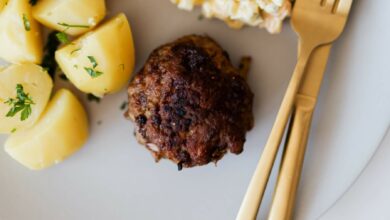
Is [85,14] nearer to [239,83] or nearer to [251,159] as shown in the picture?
[239,83]

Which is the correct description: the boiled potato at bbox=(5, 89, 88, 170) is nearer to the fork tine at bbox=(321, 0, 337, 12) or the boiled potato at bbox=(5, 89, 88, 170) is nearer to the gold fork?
the gold fork

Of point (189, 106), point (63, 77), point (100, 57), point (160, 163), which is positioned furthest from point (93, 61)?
point (160, 163)

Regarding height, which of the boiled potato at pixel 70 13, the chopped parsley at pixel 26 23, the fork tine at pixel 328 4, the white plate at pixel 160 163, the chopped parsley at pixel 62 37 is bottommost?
the white plate at pixel 160 163

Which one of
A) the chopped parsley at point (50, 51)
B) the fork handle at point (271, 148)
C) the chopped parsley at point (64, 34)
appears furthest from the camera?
the chopped parsley at point (50, 51)

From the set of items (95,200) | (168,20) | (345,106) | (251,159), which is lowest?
(95,200)

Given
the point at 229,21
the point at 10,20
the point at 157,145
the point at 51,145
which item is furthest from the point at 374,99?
the point at 10,20

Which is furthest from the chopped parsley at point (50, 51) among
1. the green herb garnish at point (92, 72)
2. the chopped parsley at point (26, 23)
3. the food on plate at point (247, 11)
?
the food on plate at point (247, 11)

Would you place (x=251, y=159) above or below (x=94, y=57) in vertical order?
below

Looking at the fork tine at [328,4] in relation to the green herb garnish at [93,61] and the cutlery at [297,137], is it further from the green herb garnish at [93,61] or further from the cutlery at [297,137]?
the green herb garnish at [93,61]
